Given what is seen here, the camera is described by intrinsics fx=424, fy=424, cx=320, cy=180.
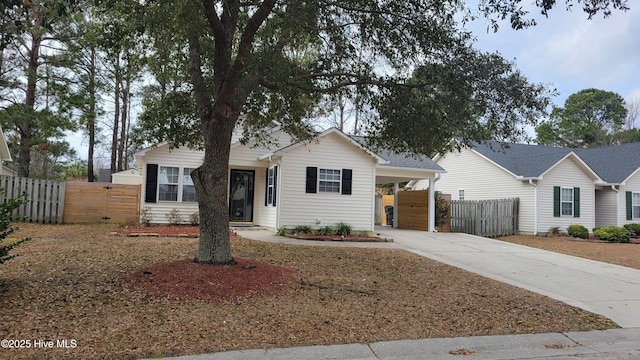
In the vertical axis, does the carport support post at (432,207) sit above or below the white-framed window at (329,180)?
below

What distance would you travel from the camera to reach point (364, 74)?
8.49 m

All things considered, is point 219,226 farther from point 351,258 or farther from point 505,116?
point 505,116

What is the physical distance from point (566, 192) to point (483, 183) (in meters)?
3.87

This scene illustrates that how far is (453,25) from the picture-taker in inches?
303

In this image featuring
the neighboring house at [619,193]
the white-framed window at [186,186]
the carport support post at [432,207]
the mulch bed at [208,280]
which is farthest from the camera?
the neighboring house at [619,193]

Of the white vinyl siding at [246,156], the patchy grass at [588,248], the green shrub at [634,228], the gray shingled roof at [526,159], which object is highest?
the gray shingled roof at [526,159]

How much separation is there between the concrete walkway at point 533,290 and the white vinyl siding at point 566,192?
5.76 meters

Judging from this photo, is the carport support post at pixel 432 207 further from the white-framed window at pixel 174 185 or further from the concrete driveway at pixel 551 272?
the white-framed window at pixel 174 185

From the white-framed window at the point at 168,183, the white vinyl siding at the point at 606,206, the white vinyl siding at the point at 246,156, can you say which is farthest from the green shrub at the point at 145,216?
the white vinyl siding at the point at 606,206

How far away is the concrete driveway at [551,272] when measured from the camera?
7.54 m

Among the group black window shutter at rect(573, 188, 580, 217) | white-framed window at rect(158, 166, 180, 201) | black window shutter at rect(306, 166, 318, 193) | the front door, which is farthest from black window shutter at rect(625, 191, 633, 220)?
white-framed window at rect(158, 166, 180, 201)

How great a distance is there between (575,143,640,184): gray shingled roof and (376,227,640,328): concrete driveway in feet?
36.0

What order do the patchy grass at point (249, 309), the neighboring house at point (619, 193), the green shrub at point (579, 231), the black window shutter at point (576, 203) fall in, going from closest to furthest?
1. the patchy grass at point (249, 309)
2. the green shrub at point (579, 231)
3. the black window shutter at point (576, 203)
4. the neighboring house at point (619, 193)

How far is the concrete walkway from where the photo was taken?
4.78 meters
